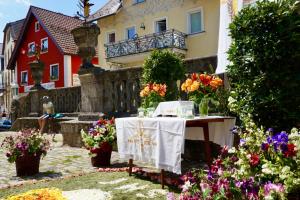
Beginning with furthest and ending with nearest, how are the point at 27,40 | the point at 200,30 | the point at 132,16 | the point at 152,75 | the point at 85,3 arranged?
the point at 27,40 < the point at 132,16 < the point at 200,30 < the point at 85,3 < the point at 152,75

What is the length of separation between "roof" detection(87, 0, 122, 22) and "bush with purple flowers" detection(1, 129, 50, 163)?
802 inches

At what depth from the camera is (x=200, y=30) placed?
22.2m

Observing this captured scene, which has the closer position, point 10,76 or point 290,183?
point 290,183

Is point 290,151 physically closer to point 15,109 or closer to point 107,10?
→ point 15,109

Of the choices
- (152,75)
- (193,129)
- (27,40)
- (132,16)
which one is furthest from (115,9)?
(193,129)

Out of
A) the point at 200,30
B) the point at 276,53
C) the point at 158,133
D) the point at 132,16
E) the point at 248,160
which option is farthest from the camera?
the point at 132,16

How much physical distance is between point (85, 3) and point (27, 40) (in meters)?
25.9

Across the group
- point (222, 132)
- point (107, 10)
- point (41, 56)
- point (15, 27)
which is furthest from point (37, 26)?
point (222, 132)

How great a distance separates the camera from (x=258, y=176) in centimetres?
305

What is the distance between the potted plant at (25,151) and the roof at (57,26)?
77.1 ft

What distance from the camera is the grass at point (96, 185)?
4.69 meters

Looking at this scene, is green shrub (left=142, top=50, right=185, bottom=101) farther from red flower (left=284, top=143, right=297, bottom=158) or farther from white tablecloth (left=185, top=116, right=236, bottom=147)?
red flower (left=284, top=143, right=297, bottom=158)

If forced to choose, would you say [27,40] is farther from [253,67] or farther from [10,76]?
[253,67]

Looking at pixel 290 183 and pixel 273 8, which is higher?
pixel 273 8
